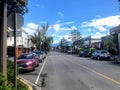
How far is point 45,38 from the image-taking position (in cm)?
12225

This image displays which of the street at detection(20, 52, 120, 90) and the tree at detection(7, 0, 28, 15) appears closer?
the street at detection(20, 52, 120, 90)

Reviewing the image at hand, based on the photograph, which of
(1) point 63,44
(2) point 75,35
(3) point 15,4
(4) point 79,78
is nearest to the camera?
(4) point 79,78

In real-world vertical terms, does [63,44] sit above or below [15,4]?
above

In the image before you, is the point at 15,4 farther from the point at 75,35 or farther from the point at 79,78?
the point at 75,35

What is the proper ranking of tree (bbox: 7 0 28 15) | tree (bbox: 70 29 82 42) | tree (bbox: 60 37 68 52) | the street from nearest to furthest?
the street < tree (bbox: 7 0 28 15) < tree (bbox: 70 29 82 42) < tree (bbox: 60 37 68 52)

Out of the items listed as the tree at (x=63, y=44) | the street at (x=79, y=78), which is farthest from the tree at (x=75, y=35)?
the street at (x=79, y=78)

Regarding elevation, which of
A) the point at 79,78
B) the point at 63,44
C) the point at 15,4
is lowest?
the point at 79,78

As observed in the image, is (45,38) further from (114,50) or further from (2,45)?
(2,45)

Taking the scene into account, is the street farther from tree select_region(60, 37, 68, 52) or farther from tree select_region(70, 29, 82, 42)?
tree select_region(60, 37, 68, 52)

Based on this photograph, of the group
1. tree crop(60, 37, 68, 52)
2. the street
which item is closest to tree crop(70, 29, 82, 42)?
tree crop(60, 37, 68, 52)

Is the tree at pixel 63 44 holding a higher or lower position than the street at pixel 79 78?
higher

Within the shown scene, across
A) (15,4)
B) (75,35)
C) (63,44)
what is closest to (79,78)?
(15,4)

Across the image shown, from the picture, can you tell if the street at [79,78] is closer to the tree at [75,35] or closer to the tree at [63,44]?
the tree at [75,35]

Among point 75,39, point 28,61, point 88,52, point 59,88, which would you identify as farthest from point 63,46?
point 59,88
